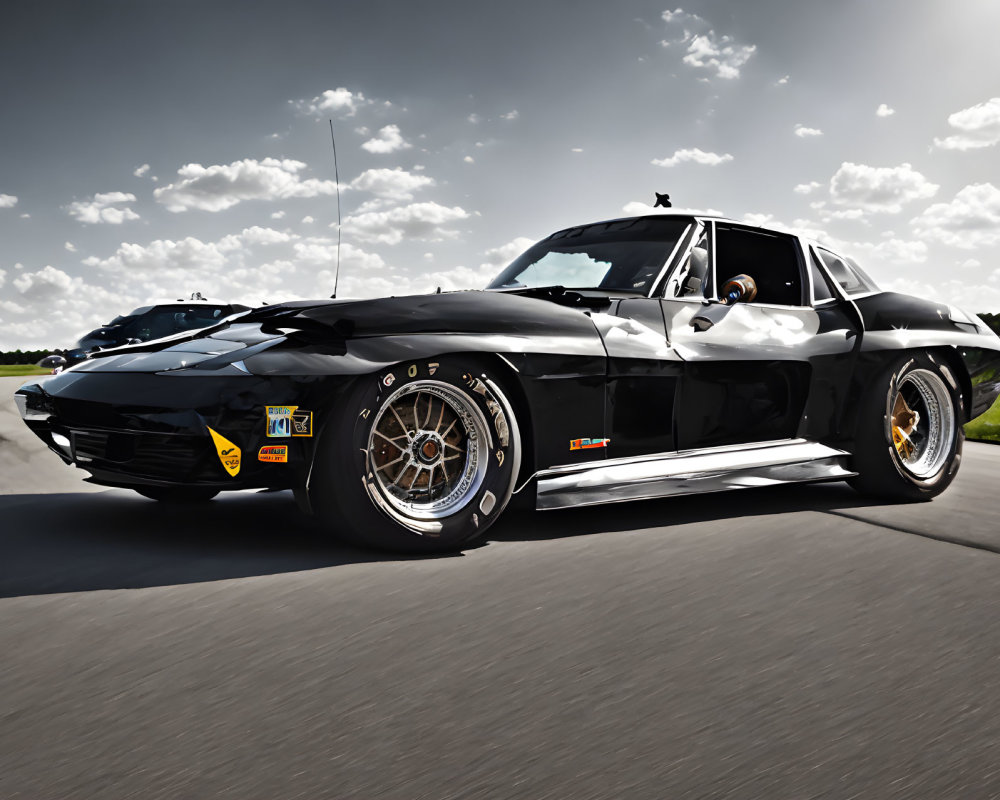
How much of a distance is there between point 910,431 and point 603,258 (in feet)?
6.84

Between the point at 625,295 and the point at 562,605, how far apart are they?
1868mm

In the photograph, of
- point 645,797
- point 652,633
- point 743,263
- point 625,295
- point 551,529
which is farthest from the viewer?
point 743,263

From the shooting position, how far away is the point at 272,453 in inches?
126

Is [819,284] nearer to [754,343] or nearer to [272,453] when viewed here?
[754,343]

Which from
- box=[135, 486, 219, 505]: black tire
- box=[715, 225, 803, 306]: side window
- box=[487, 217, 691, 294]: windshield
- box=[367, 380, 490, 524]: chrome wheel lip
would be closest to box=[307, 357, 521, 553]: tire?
box=[367, 380, 490, 524]: chrome wheel lip

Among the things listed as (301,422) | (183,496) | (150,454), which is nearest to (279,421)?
(301,422)

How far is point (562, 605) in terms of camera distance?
9.18 feet

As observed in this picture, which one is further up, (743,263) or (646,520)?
(743,263)

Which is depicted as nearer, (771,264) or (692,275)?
(692,275)

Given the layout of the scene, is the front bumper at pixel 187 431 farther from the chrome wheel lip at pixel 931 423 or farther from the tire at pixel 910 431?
the chrome wheel lip at pixel 931 423

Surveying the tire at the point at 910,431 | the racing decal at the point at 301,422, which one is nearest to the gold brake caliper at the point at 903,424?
the tire at the point at 910,431

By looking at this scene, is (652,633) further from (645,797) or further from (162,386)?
(162,386)

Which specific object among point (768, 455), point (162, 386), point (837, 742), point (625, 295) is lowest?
point (837, 742)

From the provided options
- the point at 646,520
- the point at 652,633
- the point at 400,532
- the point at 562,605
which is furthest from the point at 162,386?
the point at 646,520
